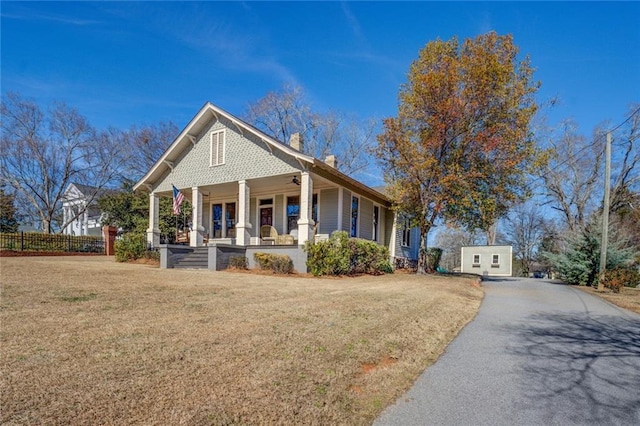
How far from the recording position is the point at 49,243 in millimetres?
20844

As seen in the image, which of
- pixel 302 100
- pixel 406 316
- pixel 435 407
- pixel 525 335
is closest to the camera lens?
pixel 435 407

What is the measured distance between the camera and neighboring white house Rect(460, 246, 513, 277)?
32500 millimetres

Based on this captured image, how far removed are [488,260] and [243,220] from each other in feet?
86.7

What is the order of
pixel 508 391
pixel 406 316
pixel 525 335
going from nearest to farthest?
pixel 508 391 → pixel 525 335 → pixel 406 316

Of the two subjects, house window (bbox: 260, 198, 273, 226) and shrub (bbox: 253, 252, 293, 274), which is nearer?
shrub (bbox: 253, 252, 293, 274)

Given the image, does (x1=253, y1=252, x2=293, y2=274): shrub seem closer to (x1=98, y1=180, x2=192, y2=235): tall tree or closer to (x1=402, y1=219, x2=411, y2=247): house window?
(x1=402, y1=219, x2=411, y2=247): house window

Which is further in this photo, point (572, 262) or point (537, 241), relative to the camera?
point (537, 241)

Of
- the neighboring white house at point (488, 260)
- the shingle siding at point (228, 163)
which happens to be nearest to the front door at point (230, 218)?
the shingle siding at point (228, 163)

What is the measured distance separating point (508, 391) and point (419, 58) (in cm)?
1513

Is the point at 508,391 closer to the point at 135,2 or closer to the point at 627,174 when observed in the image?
the point at 135,2

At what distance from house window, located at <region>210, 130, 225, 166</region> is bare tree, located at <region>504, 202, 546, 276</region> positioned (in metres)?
41.1

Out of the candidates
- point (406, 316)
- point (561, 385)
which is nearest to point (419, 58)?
point (406, 316)

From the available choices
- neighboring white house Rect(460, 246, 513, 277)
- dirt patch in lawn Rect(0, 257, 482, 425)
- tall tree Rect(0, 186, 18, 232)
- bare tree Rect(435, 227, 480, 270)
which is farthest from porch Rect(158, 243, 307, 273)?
bare tree Rect(435, 227, 480, 270)

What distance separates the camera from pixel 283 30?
60.7 ft
